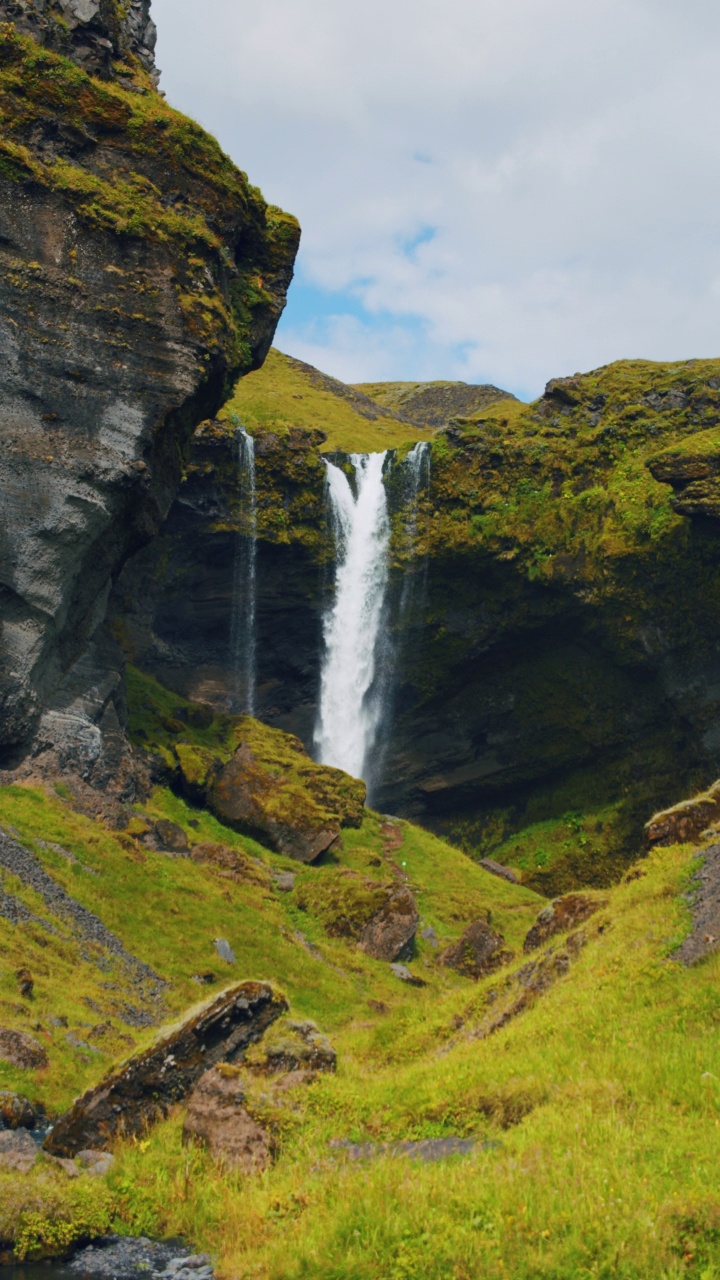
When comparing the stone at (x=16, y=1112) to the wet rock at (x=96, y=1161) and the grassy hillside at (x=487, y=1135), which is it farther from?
the wet rock at (x=96, y=1161)

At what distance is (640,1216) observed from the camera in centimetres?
810

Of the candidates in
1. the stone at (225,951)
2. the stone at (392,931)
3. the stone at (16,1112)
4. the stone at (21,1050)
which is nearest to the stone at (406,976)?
the stone at (392,931)

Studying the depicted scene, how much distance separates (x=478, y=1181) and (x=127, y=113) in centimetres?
4528

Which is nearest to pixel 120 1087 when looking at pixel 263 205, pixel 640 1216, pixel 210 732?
pixel 640 1216

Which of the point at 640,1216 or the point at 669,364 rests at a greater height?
the point at 669,364

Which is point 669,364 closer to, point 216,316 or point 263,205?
point 263,205

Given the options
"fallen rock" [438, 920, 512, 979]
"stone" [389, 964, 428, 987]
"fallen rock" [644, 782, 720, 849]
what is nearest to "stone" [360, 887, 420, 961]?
"stone" [389, 964, 428, 987]

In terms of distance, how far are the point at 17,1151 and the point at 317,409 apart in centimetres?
9194

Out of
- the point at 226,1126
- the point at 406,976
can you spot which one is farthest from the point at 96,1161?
the point at 406,976

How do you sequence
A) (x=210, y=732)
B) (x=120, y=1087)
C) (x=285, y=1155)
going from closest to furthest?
(x=285, y=1155) < (x=120, y=1087) < (x=210, y=732)

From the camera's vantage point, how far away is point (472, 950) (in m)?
41.4

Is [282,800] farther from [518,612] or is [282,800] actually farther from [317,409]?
[317,409]

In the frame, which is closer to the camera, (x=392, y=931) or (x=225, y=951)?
(x=225, y=951)

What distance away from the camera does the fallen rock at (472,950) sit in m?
41.0
